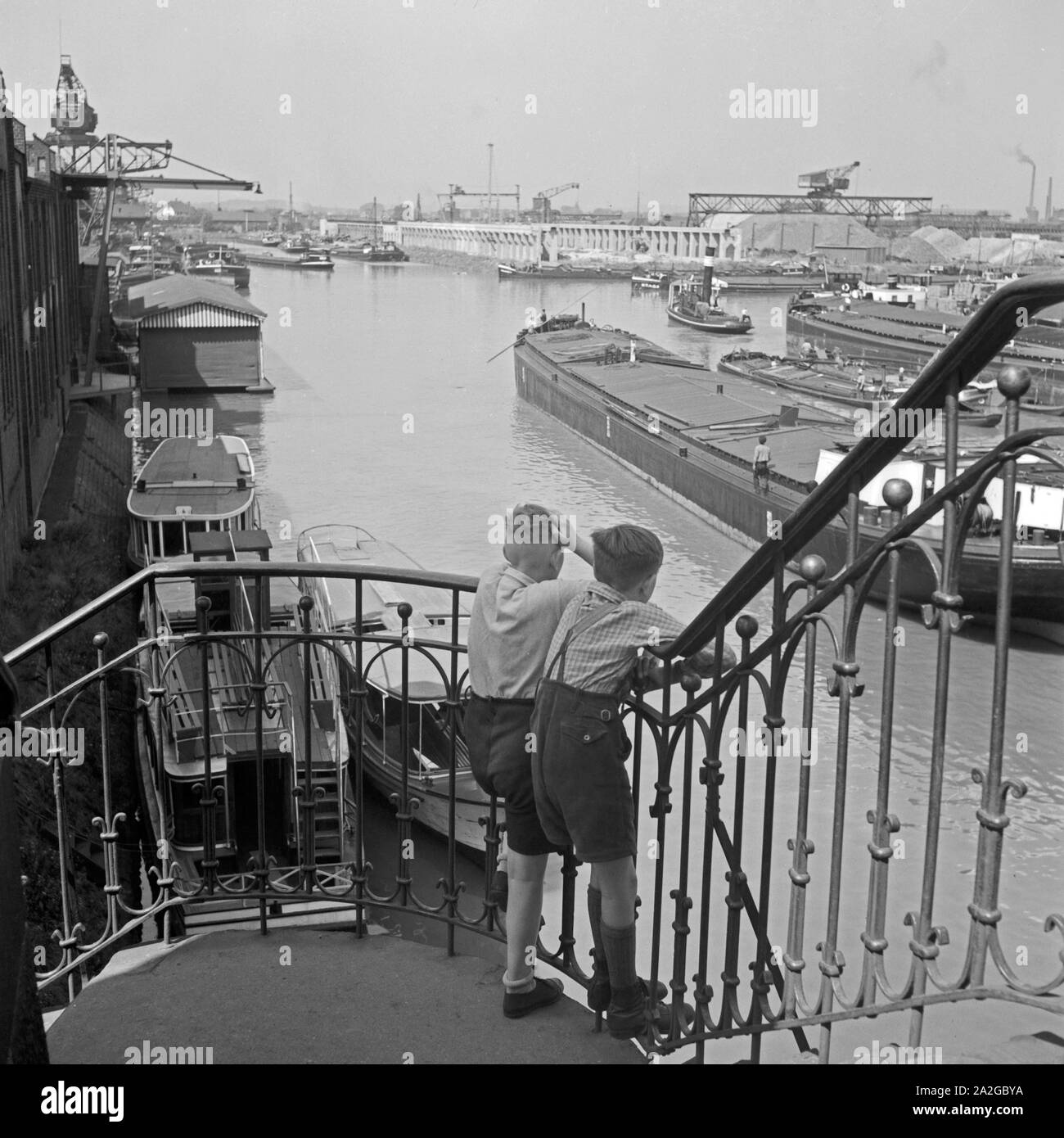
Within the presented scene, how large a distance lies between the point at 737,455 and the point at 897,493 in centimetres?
2565

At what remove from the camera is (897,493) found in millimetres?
2006

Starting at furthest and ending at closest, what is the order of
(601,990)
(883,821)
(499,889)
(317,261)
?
(317,261)
(499,889)
(601,990)
(883,821)

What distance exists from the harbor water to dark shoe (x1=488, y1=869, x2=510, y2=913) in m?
0.52

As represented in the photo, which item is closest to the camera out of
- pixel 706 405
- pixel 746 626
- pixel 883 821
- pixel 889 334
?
pixel 883 821

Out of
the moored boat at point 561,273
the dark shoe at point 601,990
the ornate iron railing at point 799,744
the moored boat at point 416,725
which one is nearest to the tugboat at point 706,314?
the moored boat at point 561,273

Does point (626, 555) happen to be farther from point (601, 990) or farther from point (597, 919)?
point (601, 990)

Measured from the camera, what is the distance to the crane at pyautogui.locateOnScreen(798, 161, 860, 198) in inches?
4547

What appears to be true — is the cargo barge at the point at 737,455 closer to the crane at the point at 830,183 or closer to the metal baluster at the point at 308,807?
the metal baluster at the point at 308,807

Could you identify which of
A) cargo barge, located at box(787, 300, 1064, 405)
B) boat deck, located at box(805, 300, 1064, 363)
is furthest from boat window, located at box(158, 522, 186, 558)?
boat deck, located at box(805, 300, 1064, 363)

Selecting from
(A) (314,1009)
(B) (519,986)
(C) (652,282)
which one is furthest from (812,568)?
(C) (652,282)

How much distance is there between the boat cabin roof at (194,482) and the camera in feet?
52.4

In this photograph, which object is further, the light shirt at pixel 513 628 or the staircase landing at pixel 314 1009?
the staircase landing at pixel 314 1009

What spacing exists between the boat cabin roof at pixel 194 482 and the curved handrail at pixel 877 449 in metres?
13.0
